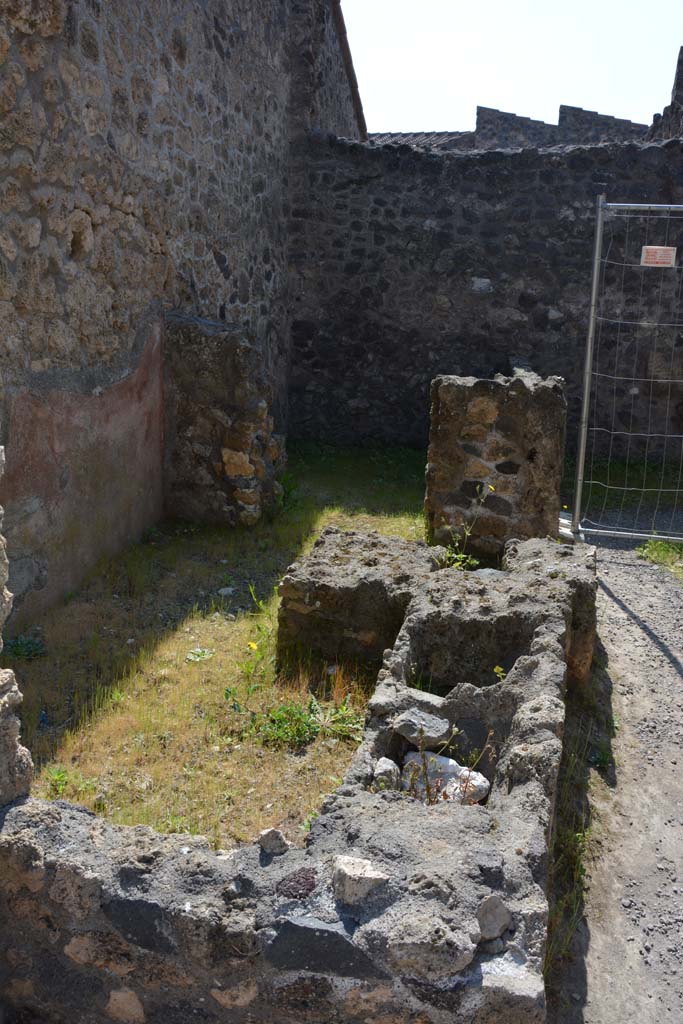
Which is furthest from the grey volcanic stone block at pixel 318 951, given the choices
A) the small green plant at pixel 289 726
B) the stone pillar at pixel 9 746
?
the small green plant at pixel 289 726

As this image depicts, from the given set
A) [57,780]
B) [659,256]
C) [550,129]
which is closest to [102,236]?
[57,780]

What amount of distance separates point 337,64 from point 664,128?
427 cm

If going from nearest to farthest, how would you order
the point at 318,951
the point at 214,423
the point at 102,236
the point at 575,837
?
the point at 318,951, the point at 575,837, the point at 102,236, the point at 214,423

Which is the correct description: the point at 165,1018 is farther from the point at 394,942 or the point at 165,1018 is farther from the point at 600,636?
the point at 600,636

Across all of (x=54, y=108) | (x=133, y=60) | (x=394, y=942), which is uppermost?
(x=133, y=60)

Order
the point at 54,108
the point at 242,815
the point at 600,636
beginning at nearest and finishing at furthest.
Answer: the point at 242,815 < the point at 54,108 < the point at 600,636

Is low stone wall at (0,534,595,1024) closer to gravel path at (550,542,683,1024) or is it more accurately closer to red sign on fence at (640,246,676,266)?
gravel path at (550,542,683,1024)

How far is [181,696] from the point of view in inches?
175

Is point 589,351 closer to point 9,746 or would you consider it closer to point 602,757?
point 602,757

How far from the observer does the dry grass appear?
12.0 feet

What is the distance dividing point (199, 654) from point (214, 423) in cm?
240

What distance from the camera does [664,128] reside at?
11672mm

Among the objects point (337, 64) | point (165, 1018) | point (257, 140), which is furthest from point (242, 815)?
point (337, 64)

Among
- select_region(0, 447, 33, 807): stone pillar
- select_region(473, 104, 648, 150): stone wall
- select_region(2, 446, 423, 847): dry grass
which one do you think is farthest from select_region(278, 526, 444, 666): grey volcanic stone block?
select_region(473, 104, 648, 150): stone wall
